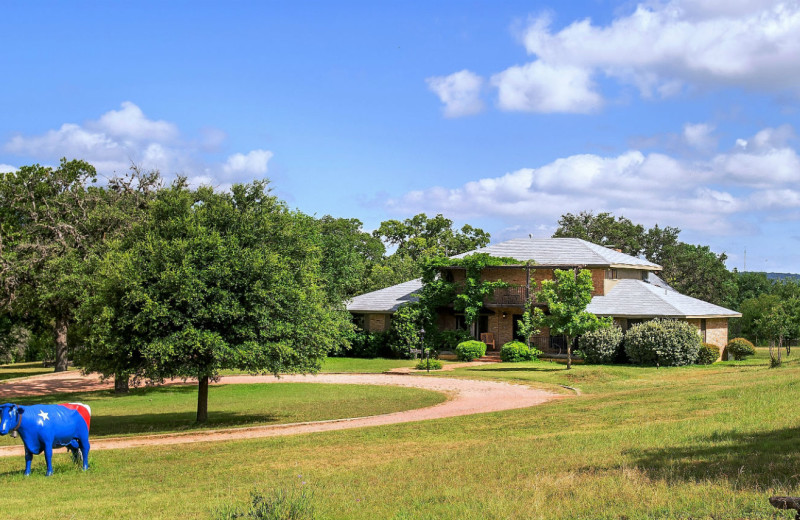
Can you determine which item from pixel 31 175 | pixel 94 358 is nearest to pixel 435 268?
pixel 31 175

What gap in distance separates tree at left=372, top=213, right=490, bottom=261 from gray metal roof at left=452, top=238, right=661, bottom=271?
114 ft

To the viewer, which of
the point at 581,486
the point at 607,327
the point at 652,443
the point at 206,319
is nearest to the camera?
the point at 581,486

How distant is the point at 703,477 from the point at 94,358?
61.5 ft

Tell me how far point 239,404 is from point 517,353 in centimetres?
2025

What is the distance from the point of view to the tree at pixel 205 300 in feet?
70.8

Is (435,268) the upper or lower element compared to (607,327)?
upper

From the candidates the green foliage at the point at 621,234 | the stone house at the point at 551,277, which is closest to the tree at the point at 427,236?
the green foliage at the point at 621,234

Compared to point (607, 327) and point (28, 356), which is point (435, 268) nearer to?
point (607, 327)

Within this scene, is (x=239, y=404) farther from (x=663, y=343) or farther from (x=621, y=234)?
(x=621, y=234)

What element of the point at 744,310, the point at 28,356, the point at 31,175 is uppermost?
the point at 31,175

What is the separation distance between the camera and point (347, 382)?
117ft

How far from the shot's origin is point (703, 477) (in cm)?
1031

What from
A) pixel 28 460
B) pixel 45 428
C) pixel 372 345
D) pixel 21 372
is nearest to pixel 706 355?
pixel 372 345

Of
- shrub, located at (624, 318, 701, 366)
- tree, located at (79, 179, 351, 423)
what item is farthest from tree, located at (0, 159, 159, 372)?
shrub, located at (624, 318, 701, 366)
